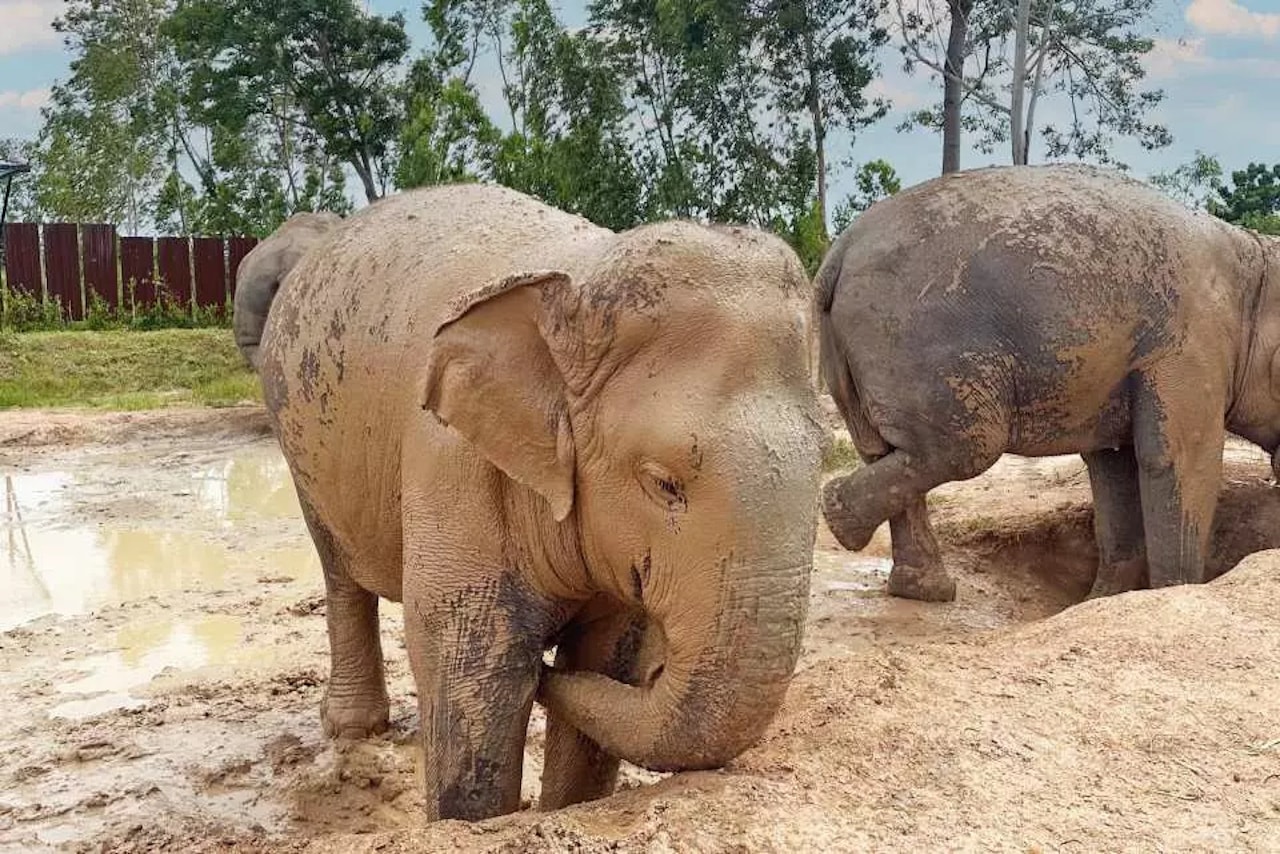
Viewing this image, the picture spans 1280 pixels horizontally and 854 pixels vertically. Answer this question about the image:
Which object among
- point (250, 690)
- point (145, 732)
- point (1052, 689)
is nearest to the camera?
point (1052, 689)

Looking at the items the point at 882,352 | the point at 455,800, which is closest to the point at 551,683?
the point at 455,800

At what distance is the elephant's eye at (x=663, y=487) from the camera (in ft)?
8.54

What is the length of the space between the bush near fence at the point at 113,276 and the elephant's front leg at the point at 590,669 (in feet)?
64.2

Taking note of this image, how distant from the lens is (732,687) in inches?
102

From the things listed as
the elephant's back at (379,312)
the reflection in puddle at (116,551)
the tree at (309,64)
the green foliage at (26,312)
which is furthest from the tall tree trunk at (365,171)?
the elephant's back at (379,312)

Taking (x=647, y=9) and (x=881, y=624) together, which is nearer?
(x=881, y=624)

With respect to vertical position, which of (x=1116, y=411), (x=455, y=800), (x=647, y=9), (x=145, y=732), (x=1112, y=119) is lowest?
(x=145, y=732)

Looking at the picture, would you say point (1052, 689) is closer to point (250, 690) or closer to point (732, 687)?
point (732, 687)

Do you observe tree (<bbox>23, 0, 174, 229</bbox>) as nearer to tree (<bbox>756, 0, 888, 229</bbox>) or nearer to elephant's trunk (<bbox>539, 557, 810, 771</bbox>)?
tree (<bbox>756, 0, 888, 229</bbox>)

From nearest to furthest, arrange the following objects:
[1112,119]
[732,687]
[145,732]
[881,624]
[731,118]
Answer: [732,687] → [145,732] → [881,624] → [1112,119] → [731,118]

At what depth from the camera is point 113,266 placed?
22172 mm

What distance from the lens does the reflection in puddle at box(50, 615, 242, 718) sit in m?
5.58

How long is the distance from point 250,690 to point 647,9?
17.3 meters

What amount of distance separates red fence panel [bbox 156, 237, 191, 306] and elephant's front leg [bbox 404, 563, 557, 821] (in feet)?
68.5
